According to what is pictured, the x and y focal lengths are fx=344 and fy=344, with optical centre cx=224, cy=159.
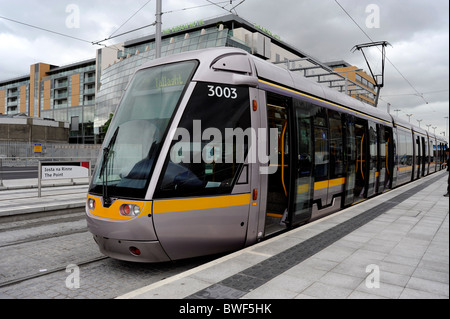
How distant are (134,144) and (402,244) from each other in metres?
4.50

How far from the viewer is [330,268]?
172 inches

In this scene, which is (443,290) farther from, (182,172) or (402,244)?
(182,172)

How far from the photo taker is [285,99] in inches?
247

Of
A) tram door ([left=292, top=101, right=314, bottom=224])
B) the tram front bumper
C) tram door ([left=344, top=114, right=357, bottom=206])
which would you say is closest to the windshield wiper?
the tram front bumper

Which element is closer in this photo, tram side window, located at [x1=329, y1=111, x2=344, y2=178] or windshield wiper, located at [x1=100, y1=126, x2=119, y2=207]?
windshield wiper, located at [x1=100, y1=126, x2=119, y2=207]

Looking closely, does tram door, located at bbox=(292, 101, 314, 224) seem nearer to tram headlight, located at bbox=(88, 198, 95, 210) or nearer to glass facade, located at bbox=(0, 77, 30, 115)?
tram headlight, located at bbox=(88, 198, 95, 210)

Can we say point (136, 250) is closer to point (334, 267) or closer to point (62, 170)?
point (334, 267)

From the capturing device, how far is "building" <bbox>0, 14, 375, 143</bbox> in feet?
163

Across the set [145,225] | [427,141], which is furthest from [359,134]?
[427,141]

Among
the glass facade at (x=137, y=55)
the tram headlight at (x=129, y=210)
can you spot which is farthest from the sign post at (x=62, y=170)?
the glass facade at (x=137, y=55)

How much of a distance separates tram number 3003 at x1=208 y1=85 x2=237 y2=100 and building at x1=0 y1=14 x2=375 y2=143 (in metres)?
33.4

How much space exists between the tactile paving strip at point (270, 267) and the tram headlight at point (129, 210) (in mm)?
1356

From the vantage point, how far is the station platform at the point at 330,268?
3.59 metres

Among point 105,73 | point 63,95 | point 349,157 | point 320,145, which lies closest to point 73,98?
point 63,95
